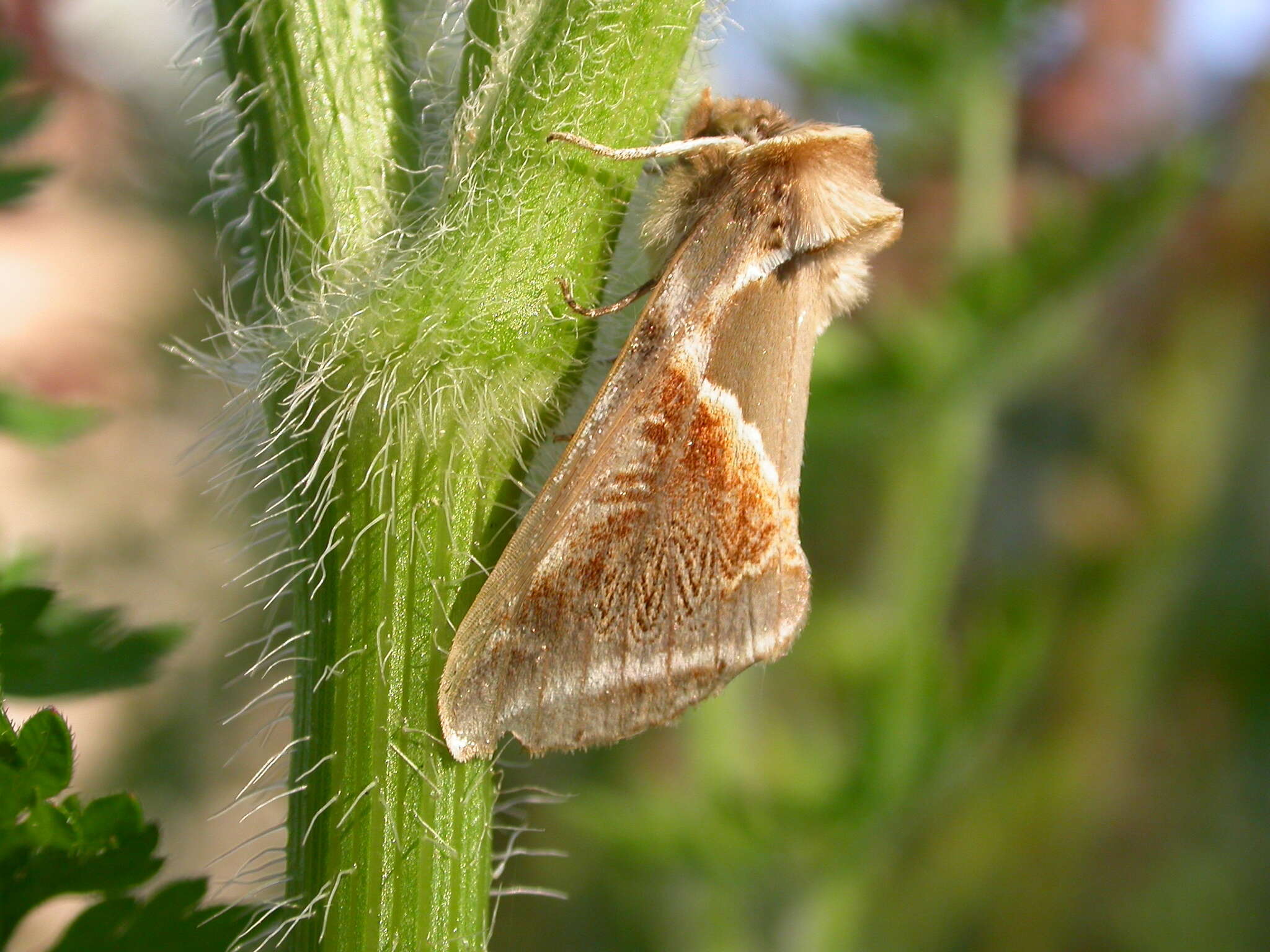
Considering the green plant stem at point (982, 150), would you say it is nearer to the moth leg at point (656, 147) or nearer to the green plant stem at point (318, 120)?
the moth leg at point (656, 147)

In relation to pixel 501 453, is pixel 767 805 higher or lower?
lower

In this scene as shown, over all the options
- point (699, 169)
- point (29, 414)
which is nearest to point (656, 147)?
point (699, 169)

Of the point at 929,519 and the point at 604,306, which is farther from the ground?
the point at 604,306

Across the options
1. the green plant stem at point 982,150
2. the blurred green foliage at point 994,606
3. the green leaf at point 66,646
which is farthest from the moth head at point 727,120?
the green plant stem at point 982,150

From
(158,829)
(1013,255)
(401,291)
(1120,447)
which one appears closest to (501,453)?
(401,291)

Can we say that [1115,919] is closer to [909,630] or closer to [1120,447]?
[1120,447]

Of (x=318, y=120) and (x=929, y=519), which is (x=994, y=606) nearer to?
(x=929, y=519)

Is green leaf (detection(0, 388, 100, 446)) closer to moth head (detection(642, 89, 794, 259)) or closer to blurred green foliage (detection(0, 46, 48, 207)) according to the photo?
blurred green foliage (detection(0, 46, 48, 207))
